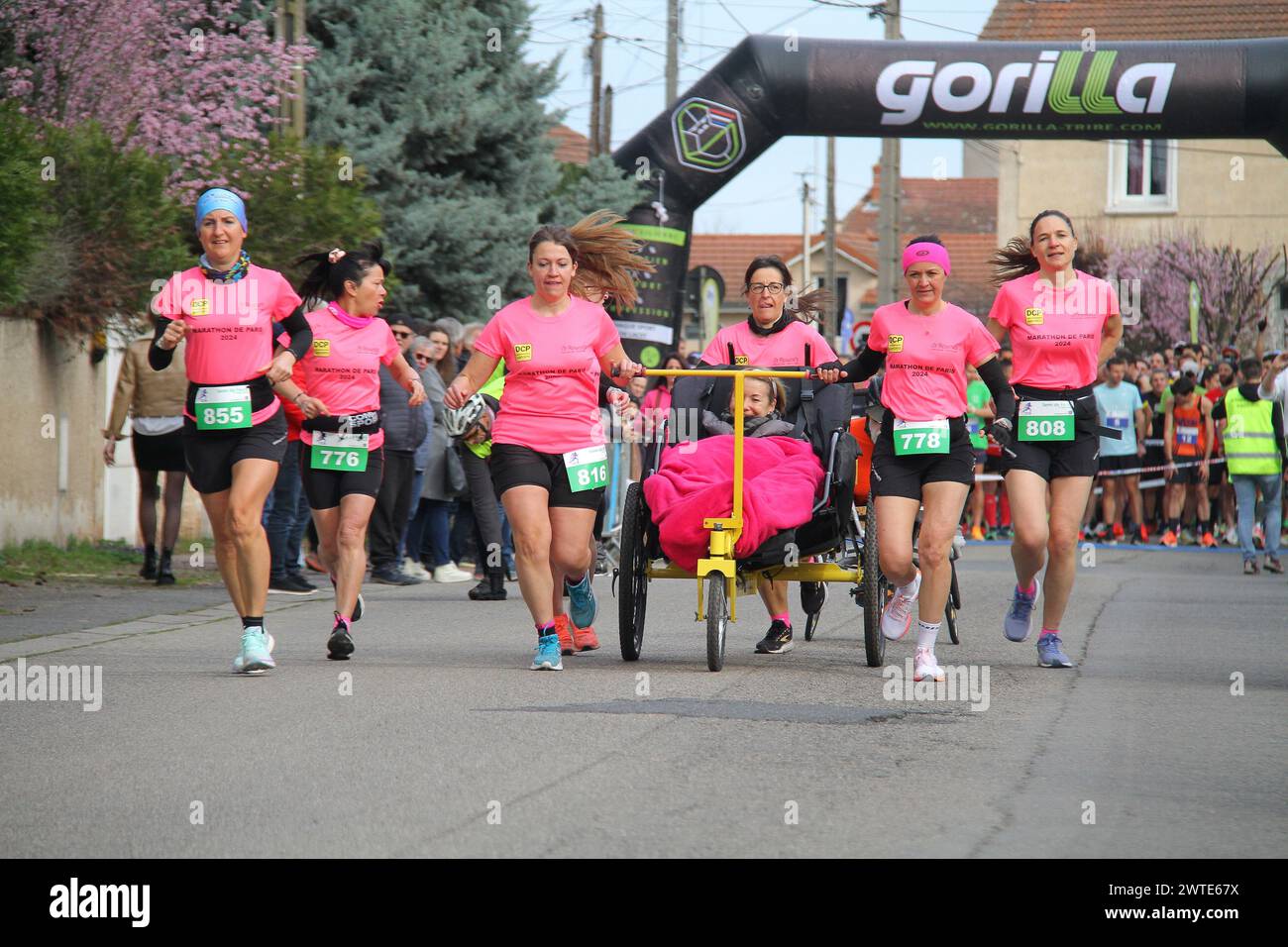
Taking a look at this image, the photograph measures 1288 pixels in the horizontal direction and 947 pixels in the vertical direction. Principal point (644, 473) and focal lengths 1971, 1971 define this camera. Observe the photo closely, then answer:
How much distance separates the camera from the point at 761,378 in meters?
10.2

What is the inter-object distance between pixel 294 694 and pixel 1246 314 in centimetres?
3485

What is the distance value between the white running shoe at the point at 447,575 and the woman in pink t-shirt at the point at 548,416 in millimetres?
6354

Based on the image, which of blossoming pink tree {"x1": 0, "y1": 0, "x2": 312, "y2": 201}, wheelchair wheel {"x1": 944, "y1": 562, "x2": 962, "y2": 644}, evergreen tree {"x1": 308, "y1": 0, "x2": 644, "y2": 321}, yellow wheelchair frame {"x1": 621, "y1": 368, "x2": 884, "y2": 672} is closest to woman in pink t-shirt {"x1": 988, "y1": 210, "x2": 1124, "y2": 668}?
yellow wheelchair frame {"x1": 621, "y1": 368, "x2": 884, "y2": 672}

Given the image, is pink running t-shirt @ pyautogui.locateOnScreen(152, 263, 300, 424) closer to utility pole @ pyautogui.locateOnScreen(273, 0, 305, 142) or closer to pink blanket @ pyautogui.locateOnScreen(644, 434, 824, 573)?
pink blanket @ pyautogui.locateOnScreen(644, 434, 824, 573)

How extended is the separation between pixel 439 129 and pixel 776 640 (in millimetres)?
12862

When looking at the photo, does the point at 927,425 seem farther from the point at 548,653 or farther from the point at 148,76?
the point at 148,76

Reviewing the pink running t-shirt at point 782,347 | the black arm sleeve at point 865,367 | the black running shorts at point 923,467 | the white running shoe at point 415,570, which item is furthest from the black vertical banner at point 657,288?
the black running shorts at point 923,467

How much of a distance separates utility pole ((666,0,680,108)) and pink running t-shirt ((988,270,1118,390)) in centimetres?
2957

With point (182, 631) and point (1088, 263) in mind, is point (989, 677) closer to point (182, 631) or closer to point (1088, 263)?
point (1088, 263)

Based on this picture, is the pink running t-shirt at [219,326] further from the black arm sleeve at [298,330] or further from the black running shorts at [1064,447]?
the black running shorts at [1064,447]

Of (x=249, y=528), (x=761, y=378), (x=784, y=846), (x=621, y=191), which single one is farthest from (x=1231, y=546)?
(x=784, y=846)

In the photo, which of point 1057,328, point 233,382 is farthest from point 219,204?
point 1057,328

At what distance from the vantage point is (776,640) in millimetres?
10578

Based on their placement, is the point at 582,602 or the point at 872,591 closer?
the point at 872,591
